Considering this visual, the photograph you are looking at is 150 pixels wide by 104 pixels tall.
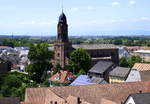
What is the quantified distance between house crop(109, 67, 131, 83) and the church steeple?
22.5m

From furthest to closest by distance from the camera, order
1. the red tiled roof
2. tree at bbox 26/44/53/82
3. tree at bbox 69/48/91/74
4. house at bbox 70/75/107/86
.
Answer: tree at bbox 69/48/91/74
tree at bbox 26/44/53/82
the red tiled roof
house at bbox 70/75/107/86

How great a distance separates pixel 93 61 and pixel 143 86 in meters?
48.7

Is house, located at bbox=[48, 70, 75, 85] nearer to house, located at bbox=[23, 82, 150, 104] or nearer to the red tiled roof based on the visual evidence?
the red tiled roof

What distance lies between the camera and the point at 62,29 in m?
86.4

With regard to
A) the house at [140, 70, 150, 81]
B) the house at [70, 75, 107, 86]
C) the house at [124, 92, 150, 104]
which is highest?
the house at [124, 92, 150, 104]

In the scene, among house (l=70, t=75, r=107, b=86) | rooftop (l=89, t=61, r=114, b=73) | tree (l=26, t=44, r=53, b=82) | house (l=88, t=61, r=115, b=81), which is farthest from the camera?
tree (l=26, t=44, r=53, b=82)

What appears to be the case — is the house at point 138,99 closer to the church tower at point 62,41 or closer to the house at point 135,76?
the house at point 135,76

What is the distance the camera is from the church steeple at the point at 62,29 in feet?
283

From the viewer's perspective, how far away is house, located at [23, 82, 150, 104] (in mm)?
35344

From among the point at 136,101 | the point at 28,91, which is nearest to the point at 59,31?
the point at 28,91

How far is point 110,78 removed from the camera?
68812mm

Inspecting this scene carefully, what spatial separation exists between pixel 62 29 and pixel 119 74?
85.5ft

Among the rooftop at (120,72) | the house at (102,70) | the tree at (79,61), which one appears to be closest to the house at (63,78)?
the house at (102,70)

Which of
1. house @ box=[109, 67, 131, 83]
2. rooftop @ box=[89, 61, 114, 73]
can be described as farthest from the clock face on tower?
house @ box=[109, 67, 131, 83]
